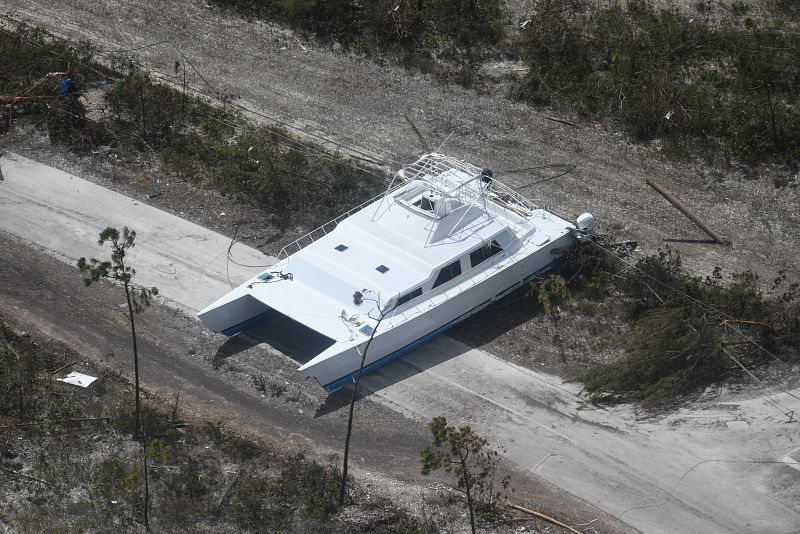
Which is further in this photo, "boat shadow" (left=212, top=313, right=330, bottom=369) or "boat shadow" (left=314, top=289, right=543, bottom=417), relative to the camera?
"boat shadow" (left=212, top=313, right=330, bottom=369)

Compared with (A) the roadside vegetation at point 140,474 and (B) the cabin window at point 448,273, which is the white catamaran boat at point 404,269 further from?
(A) the roadside vegetation at point 140,474

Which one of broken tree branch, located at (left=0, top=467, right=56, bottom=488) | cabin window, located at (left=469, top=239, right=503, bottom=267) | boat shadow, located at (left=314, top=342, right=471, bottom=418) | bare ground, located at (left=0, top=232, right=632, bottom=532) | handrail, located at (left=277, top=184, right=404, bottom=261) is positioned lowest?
broken tree branch, located at (left=0, top=467, right=56, bottom=488)

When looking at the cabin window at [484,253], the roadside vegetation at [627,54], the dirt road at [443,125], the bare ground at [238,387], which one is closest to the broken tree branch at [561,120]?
the dirt road at [443,125]

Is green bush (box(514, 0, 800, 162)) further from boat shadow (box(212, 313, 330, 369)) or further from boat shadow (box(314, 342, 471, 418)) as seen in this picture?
boat shadow (box(212, 313, 330, 369))

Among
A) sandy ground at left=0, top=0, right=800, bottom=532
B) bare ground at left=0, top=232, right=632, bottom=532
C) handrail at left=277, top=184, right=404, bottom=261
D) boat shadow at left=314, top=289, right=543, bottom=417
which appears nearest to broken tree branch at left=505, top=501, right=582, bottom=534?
bare ground at left=0, top=232, right=632, bottom=532

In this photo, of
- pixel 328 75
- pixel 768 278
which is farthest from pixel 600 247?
pixel 328 75

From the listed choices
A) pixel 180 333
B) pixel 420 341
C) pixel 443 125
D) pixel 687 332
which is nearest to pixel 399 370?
pixel 420 341
